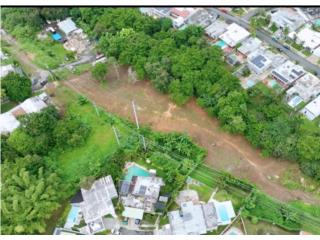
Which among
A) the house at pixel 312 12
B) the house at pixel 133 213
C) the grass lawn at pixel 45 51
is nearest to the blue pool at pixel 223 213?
the house at pixel 133 213

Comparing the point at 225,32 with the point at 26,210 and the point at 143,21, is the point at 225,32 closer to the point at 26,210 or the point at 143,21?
the point at 143,21

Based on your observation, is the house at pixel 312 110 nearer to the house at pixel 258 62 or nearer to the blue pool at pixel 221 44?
the house at pixel 258 62

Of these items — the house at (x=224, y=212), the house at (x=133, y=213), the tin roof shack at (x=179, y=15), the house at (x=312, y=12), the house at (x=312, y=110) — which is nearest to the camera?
the house at (x=224, y=212)

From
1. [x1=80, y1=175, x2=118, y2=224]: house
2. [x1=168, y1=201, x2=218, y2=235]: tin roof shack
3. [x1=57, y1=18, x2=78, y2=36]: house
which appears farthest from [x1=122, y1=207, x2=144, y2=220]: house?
[x1=57, y1=18, x2=78, y2=36]: house

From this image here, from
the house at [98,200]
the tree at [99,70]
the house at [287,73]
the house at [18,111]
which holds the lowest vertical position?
the house at [98,200]

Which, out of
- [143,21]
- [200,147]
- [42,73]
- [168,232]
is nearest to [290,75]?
[200,147]

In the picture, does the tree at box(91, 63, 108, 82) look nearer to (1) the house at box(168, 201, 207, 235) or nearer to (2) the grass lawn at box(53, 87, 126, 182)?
(2) the grass lawn at box(53, 87, 126, 182)
